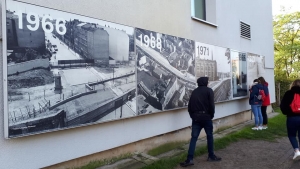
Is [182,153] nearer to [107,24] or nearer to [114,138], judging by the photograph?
[114,138]

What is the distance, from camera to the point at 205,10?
9352mm

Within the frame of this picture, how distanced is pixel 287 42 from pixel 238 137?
675 inches

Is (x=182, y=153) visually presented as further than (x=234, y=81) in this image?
No

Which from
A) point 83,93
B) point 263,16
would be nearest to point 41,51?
point 83,93

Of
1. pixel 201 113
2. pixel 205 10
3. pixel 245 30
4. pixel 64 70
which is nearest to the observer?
pixel 64 70

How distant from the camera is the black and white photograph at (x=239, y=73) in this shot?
9.80m

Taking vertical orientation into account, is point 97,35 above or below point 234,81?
above

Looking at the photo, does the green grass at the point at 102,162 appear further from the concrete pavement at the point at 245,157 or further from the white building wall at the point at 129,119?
the white building wall at the point at 129,119

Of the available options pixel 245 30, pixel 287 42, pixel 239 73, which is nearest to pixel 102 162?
pixel 239 73

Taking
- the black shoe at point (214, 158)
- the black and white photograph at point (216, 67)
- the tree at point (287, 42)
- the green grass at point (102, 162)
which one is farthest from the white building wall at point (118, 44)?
the tree at point (287, 42)

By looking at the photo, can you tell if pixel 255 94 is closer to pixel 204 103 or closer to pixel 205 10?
pixel 205 10

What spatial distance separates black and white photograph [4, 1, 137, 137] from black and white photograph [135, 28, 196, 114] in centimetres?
26

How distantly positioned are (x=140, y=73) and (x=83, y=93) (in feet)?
4.80

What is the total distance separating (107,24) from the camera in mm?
5102
